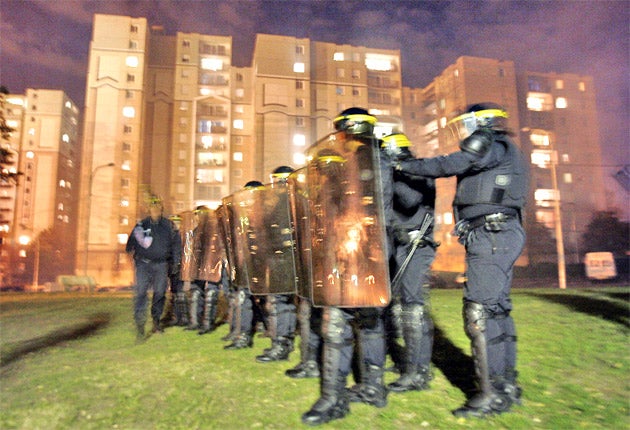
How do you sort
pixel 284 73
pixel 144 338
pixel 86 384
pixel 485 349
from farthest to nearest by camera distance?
1. pixel 284 73
2. pixel 144 338
3. pixel 86 384
4. pixel 485 349

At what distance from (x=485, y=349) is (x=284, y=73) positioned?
190 feet

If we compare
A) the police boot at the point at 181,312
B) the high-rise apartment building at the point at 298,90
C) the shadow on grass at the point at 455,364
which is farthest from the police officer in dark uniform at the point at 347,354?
the high-rise apartment building at the point at 298,90

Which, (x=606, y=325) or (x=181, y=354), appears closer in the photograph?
(x=181, y=354)

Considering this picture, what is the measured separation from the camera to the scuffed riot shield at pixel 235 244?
16.8 feet

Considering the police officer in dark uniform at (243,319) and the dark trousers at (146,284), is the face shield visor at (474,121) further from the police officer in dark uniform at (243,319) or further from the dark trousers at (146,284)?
the dark trousers at (146,284)

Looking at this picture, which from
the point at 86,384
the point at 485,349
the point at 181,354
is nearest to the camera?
the point at 485,349

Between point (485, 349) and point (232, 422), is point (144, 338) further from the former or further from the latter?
point (485, 349)

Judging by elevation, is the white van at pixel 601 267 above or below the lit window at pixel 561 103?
below

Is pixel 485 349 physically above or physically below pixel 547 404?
above

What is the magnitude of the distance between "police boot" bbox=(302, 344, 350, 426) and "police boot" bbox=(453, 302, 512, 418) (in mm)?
773

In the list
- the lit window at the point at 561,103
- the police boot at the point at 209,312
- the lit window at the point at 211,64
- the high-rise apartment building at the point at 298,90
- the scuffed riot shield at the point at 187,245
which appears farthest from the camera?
the lit window at the point at 561,103

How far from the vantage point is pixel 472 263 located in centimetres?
312

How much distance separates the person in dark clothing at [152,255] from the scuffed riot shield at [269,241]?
83.1 inches

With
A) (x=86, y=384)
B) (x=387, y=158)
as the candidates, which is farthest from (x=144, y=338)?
(x=387, y=158)
